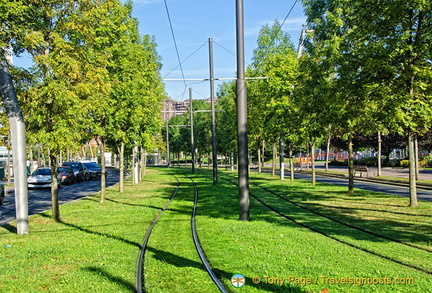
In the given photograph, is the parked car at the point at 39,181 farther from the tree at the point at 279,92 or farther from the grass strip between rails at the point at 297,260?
the grass strip between rails at the point at 297,260

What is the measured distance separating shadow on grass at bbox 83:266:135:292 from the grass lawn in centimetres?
2

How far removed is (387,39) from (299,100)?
7.99 m

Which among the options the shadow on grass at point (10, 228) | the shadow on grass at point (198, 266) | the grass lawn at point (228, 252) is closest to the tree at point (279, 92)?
the grass lawn at point (228, 252)

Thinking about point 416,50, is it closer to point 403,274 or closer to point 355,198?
point 355,198

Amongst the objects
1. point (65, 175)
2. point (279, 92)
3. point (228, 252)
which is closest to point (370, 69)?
point (228, 252)

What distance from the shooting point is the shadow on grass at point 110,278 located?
21.2 ft

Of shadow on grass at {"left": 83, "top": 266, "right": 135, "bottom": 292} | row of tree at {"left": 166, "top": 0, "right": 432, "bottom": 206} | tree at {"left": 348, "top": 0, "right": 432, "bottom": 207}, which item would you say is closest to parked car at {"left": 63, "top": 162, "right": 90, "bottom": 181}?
row of tree at {"left": 166, "top": 0, "right": 432, "bottom": 206}

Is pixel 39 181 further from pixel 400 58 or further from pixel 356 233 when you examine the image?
pixel 356 233

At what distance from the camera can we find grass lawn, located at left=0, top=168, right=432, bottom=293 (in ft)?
21.2

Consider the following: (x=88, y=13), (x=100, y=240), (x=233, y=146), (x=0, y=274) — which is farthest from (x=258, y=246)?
(x=233, y=146)

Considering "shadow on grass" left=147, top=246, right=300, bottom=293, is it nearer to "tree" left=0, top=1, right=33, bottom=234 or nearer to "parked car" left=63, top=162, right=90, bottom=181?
"tree" left=0, top=1, right=33, bottom=234

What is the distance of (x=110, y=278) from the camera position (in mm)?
6918

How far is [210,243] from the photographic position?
9578 millimetres

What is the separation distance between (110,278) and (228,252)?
2510 mm
